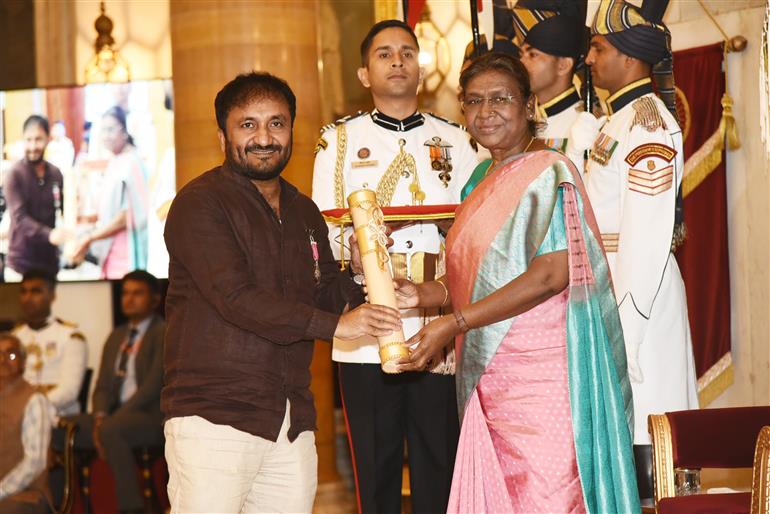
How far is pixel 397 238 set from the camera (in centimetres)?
486

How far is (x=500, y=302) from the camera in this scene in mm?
3760

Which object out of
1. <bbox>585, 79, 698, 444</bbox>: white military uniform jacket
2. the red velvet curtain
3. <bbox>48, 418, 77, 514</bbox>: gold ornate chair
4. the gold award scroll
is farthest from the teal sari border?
<bbox>48, 418, 77, 514</bbox>: gold ornate chair

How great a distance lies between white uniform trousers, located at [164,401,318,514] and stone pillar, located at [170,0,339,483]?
3.42m

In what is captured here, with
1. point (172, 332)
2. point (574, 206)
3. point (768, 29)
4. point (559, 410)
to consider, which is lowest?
point (559, 410)

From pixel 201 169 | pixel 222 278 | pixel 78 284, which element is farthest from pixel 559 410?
pixel 78 284

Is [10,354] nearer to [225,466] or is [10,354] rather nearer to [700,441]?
[225,466]

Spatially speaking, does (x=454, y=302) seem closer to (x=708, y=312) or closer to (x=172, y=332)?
(x=172, y=332)

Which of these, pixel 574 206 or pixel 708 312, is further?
pixel 708 312

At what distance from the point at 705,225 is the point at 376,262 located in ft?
11.6

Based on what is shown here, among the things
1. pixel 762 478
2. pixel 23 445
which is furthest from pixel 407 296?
pixel 23 445

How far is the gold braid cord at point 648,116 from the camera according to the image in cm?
512

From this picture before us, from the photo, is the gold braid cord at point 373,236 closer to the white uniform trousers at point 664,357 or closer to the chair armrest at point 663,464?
the chair armrest at point 663,464

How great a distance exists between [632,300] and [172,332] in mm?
2186

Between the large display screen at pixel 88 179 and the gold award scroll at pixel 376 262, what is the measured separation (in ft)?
20.8
